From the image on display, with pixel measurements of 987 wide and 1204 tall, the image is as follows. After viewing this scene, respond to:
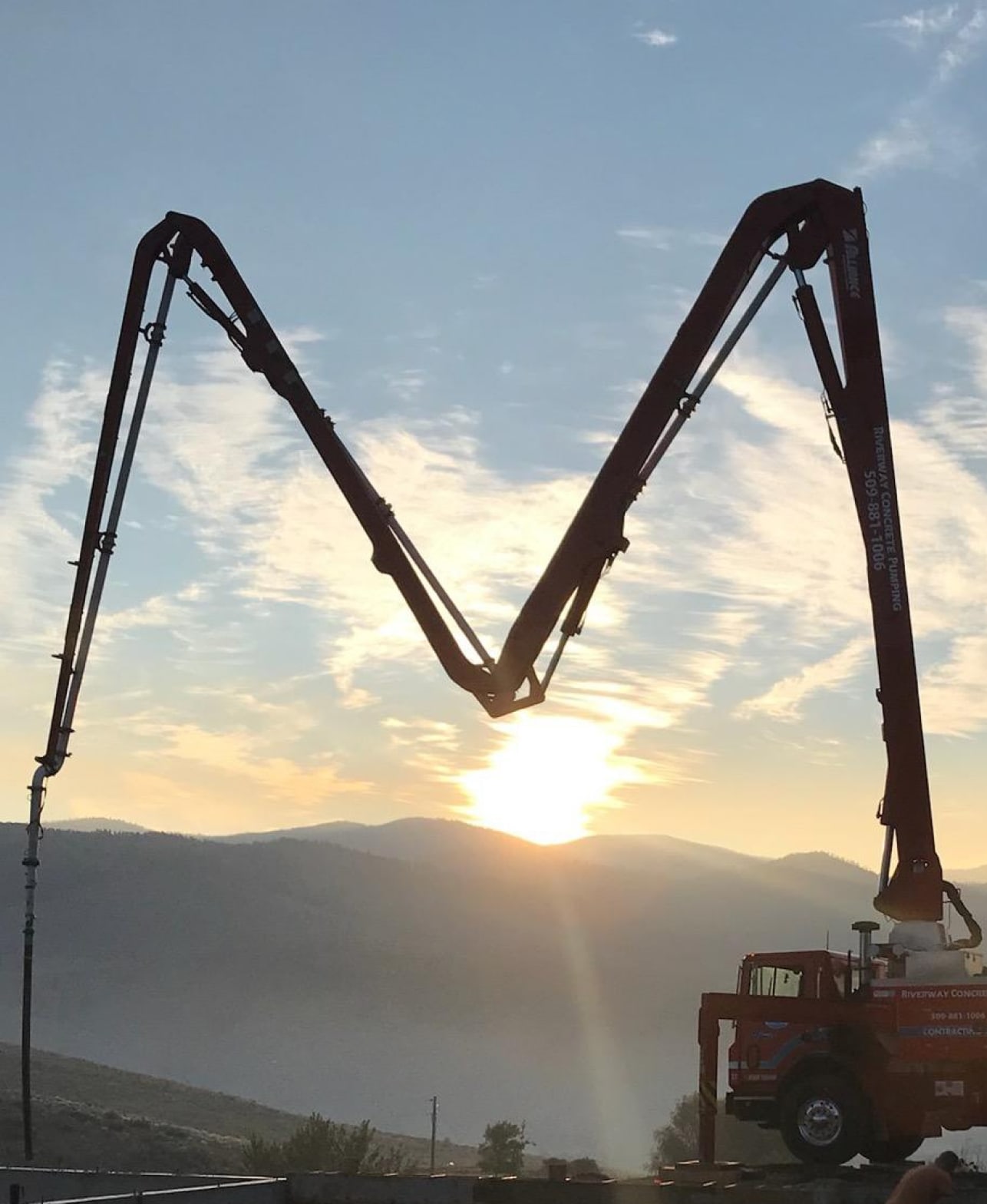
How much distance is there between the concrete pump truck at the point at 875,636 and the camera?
19016 mm

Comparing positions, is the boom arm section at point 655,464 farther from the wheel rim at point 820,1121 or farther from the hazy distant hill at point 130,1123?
the hazy distant hill at point 130,1123

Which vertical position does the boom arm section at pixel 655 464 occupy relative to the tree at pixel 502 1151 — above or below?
above

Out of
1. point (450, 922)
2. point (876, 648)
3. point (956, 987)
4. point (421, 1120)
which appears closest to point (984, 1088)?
point (956, 987)

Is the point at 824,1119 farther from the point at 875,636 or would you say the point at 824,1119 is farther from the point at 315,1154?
the point at 315,1154

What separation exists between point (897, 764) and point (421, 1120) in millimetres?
89764

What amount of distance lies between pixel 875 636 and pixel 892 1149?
6.41 m

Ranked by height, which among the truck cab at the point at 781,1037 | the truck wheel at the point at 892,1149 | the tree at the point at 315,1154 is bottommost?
the tree at the point at 315,1154

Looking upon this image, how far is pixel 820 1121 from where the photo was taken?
19.1 m

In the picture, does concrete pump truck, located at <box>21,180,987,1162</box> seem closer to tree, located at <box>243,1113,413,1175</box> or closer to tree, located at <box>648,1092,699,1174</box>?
tree, located at <box>243,1113,413,1175</box>

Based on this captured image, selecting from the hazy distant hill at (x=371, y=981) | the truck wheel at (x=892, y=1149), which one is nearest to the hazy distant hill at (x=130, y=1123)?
the truck wheel at (x=892, y=1149)

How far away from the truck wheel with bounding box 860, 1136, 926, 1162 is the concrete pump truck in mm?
36

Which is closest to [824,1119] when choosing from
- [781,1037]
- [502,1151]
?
[781,1037]

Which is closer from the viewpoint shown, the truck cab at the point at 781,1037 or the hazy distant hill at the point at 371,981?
the truck cab at the point at 781,1037

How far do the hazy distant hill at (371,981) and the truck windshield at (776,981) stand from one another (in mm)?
66787
